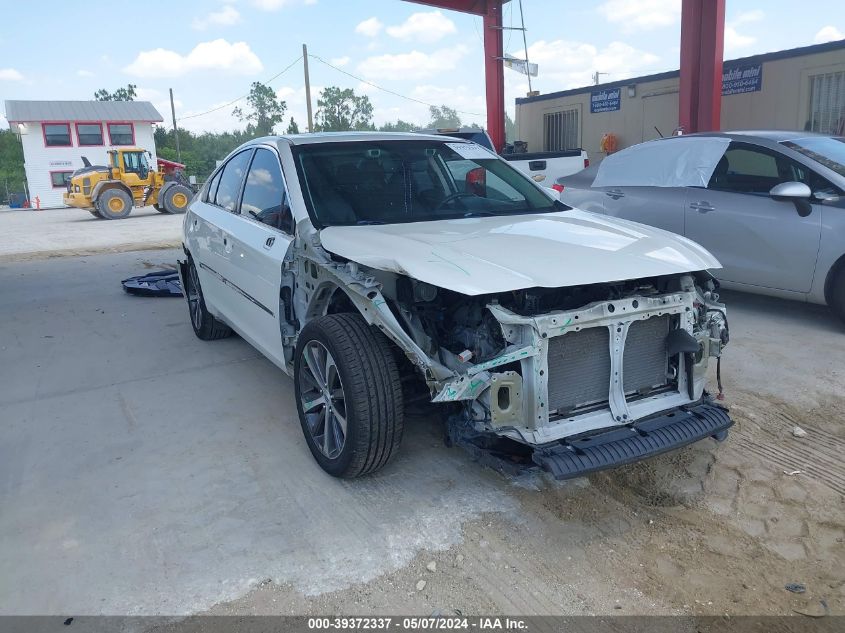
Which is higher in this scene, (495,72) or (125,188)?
(495,72)

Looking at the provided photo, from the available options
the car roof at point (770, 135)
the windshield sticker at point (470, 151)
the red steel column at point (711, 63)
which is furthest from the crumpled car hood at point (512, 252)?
the red steel column at point (711, 63)

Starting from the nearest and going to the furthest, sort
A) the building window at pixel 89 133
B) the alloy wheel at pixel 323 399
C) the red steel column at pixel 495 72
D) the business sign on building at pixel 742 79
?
the alloy wheel at pixel 323 399 → the business sign on building at pixel 742 79 → the red steel column at pixel 495 72 → the building window at pixel 89 133

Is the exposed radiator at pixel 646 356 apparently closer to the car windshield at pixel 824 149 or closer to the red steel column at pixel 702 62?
the car windshield at pixel 824 149

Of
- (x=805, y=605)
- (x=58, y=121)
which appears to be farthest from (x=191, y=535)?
(x=58, y=121)

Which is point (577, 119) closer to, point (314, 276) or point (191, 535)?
point (314, 276)

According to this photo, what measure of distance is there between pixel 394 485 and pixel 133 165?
2306 cm

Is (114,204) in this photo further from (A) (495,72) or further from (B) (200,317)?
(B) (200,317)

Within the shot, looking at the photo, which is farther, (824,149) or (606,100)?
(606,100)

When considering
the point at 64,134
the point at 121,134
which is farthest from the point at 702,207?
the point at 64,134

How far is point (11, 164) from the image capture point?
56656 mm

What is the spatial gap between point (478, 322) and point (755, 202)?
402 centimetres

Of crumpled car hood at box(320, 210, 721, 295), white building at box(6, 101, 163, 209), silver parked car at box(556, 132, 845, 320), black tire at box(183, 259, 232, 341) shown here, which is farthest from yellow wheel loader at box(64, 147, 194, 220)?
crumpled car hood at box(320, 210, 721, 295)

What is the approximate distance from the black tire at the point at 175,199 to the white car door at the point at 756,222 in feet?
64.3

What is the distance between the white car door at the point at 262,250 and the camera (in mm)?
3887
